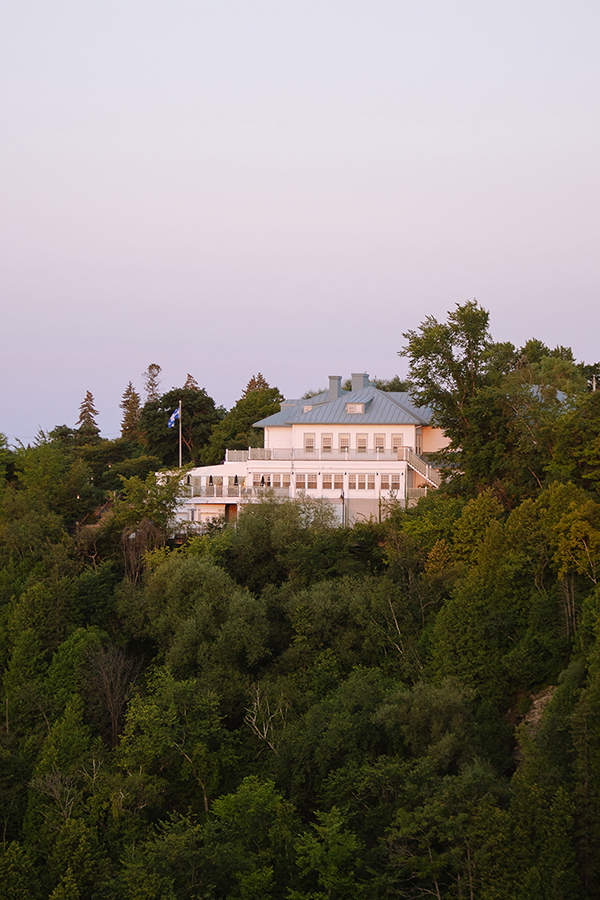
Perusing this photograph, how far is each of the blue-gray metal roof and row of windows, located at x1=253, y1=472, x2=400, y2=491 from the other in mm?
3723

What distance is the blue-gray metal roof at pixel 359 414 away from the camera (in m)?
Result: 55.6

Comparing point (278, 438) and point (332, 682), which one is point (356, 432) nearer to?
point (278, 438)

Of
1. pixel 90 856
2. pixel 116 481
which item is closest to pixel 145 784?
pixel 90 856

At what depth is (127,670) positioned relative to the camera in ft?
142

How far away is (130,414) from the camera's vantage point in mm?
105250

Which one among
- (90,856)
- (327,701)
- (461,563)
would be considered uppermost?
(461,563)

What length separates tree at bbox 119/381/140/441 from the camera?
100 m

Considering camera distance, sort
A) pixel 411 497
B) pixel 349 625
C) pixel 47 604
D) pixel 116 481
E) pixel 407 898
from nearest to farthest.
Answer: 1. pixel 407 898
2. pixel 349 625
3. pixel 47 604
4. pixel 411 497
5. pixel 116 481

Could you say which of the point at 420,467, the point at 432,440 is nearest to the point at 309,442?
the point at 420,467

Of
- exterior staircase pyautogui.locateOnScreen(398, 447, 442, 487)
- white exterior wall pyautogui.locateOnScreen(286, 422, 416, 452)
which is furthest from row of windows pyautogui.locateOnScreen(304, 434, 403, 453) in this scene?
exterior staircase pyautogui.locateOnScreen(398, 447, 442, 487)

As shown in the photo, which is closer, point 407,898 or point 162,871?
point 407,898

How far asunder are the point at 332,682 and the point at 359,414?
71.2 ft

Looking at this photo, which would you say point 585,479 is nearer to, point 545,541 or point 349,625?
point 545,541

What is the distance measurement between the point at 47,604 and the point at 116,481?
2781cm
